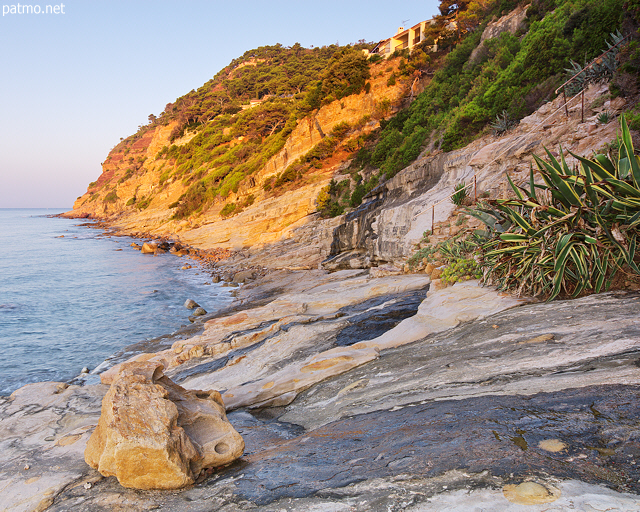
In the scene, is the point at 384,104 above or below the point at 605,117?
above

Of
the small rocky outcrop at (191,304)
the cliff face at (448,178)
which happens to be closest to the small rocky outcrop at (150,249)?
the small rocky outcrop at (191,304)

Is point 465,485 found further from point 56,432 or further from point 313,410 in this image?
point 56,432

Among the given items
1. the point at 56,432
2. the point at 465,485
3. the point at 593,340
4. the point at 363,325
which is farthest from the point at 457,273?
the point at 56,432

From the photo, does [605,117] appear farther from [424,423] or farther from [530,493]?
Result: [530,493]

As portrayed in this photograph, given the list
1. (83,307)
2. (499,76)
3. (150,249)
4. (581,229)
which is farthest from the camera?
(150,249)

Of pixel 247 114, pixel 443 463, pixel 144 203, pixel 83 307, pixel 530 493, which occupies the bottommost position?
pixel 83 307

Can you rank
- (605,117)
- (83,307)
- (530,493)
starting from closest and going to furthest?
(530,493) → (605,117) → (83,307)

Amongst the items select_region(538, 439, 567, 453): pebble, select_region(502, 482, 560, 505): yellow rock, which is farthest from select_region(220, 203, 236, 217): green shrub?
select_region(502, 482, 560, 505): yellow rock

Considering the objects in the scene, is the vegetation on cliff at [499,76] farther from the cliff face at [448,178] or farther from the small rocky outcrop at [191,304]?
the small rocky outcrop at [191,304]

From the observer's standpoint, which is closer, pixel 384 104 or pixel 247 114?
pixel 384 104

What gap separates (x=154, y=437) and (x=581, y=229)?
19.7 feet

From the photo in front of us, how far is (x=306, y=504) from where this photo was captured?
9.17 ft

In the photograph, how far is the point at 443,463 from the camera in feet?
9.36

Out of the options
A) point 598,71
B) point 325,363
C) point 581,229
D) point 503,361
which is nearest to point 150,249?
point 325,363
